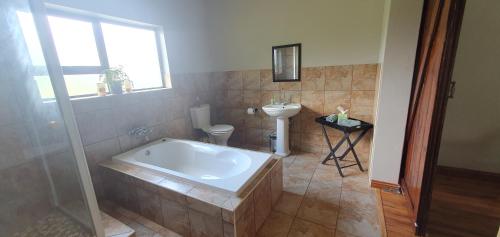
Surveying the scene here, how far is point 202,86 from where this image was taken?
312 centimetres

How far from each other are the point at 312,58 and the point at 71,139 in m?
2.47

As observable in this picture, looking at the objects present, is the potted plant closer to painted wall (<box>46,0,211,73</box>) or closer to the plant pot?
the plant pot

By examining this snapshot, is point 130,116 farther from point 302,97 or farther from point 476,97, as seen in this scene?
point 476,97

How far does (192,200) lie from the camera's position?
1.37 metres

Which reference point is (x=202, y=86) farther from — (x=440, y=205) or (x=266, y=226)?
(x=440, y=205)

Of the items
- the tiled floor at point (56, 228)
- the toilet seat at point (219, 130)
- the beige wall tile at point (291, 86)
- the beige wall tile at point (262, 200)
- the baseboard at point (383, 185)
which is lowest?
the baseboard at point (383, 185)

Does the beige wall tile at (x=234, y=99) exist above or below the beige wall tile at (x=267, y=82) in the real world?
below

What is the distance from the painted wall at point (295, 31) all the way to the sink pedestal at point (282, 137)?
2.64ft

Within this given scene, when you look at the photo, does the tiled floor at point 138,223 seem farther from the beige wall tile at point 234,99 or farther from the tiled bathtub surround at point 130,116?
the beige wall tile at point 234,99

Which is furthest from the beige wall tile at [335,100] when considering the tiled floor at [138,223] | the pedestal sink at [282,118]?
the tiled floor at [138,223]

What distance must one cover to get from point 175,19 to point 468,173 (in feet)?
12.5

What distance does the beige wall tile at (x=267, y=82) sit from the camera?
2.87 meters

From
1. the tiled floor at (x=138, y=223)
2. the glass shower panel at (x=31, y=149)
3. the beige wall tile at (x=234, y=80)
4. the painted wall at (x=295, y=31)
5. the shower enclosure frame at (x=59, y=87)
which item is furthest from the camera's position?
the beige wall tile at (x=234, y=80)

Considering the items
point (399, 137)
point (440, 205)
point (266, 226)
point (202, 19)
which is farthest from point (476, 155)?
point (202, 19)
